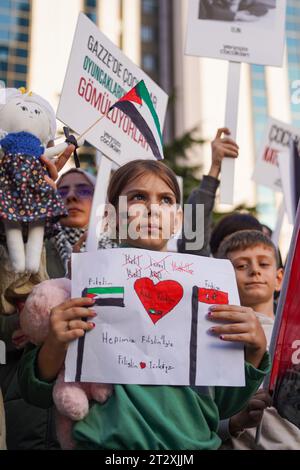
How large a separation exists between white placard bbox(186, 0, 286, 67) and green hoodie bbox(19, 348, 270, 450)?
160cm

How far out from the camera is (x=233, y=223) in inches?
105

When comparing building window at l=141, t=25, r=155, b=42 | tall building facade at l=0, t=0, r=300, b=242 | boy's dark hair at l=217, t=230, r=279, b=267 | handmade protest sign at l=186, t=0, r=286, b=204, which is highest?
building window at l=141, t=25, r=155, b=42

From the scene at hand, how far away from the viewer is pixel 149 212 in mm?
1561

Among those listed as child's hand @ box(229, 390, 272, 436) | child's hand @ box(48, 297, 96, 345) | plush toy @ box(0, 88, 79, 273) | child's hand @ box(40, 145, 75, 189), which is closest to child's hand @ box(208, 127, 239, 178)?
child's hand @ box(40, 145, 75, 189)

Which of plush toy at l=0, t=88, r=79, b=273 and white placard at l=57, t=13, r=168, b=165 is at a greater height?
white placard at l=57, t=13, r=168, b=165

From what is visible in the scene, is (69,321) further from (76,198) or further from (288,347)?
(76,198)

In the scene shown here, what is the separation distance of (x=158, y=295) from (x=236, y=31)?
1626 mm

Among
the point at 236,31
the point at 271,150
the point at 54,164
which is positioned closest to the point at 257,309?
the point at 54,164

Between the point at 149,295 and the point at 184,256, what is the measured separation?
159mm

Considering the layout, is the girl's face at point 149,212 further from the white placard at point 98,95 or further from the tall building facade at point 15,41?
the tall building facade at point 15,41

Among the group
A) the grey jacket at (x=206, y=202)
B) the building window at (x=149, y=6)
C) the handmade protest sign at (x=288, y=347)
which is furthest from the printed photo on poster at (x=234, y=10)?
the building window at (x=149, y=6)

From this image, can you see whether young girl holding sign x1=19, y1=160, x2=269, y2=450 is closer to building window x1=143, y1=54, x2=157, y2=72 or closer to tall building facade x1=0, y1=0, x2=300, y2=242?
tall building facade x1=0, y1=0, x2=300, y2=242

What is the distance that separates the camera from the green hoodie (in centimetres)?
129
